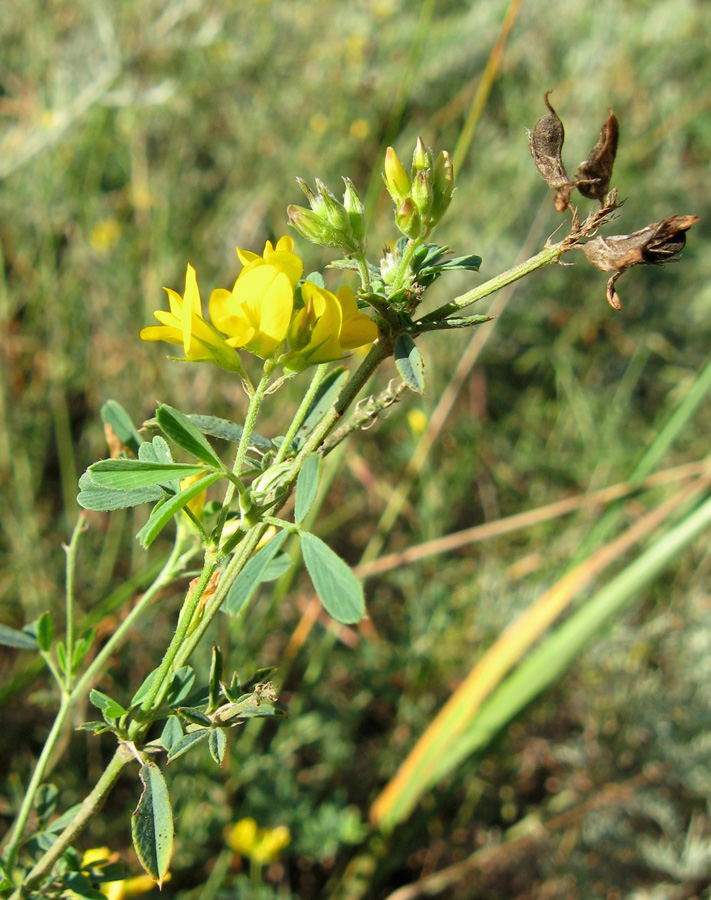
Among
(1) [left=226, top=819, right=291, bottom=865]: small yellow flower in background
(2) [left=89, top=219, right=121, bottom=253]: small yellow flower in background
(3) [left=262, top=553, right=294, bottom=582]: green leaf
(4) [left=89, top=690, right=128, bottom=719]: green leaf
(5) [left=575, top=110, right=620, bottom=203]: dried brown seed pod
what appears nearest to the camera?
(5) [left=575, top=110, right=620, bottom=203]: dried brown seed pod

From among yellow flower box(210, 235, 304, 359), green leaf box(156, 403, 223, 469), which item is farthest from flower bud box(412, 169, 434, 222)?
green leaf box(156, 403, 223, 469)

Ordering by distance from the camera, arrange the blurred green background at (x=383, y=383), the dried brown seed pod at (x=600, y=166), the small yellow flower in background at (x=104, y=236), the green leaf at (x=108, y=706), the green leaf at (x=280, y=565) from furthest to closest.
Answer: the small yellow flower in background at (x=104, y=236) → the blurred green background at (x=383, y=383) → the green leaf at (x=280, y=565) → the green leaf at (x=108, y=706) → the dried brown seed pod at (x=600, y=166)

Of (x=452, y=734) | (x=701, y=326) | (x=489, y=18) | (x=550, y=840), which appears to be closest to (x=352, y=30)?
(x=489, y=18)

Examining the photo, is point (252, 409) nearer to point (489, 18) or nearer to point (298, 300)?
point (298, 300)

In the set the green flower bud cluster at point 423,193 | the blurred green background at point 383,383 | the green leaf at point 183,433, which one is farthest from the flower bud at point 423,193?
the blurred green background at point 383,383

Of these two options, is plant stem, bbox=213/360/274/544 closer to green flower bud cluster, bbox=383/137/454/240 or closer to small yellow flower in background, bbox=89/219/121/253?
green flower bud cluster, bbox=383/137/454/240

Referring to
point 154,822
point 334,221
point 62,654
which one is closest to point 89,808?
point 154,822

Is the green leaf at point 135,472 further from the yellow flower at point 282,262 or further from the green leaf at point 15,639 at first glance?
the green leaf at point 15,639
